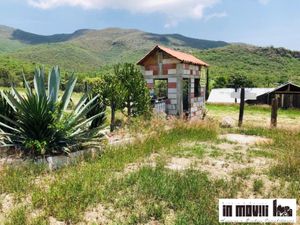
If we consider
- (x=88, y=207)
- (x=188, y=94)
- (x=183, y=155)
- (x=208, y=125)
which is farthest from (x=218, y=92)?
(x=88, y=207)

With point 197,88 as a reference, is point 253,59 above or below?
above

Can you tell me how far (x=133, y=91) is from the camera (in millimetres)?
11844

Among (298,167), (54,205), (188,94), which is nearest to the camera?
(54,205)

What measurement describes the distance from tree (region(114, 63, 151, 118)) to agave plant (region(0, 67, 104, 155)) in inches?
167

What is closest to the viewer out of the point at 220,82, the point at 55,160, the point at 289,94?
the point at 55,160

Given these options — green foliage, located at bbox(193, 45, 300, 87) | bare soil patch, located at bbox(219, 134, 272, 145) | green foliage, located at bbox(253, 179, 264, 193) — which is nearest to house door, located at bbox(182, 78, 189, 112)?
bare soil patch, located at bbox(219, 134, 272, 145)

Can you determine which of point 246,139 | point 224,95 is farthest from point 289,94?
point 246,139

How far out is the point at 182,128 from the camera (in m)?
10.9

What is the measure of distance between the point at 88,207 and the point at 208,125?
7.95 m

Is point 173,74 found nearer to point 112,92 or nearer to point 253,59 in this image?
point 112,92

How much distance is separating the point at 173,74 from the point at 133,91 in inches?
138

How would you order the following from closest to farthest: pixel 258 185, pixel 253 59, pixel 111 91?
1. pixel 258 185
2. pixel 111 91
3. pixel 253 59

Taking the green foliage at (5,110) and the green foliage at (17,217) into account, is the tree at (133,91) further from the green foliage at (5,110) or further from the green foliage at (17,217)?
the green foliage at (17,217)

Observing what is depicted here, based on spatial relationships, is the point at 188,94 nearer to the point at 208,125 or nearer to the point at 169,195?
the point at 208,125
